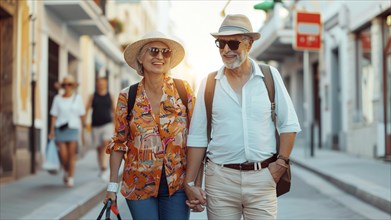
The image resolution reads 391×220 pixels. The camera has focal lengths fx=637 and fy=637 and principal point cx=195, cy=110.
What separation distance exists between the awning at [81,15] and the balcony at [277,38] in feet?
25.4

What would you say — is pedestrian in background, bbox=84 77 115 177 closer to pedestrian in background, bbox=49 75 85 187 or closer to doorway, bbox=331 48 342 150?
pedestrian in background, bbox=49 75 85 187

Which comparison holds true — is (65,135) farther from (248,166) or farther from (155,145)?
(248,166)

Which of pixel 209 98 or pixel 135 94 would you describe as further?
pixel 135 94

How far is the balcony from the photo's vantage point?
24.6 m

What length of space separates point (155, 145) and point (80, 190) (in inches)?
211

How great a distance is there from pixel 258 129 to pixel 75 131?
678 centimetres

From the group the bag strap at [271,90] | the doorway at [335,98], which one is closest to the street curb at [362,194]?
the bag strap at [271,90]

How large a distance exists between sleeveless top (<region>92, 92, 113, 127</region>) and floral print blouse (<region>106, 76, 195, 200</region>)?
23.5 ft

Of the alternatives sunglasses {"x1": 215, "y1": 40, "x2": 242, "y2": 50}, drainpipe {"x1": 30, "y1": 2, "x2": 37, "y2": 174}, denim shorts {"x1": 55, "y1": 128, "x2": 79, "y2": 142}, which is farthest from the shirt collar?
drainpipe {"x1": 30, "y1": 2, "x2": 37, "y2": 174}

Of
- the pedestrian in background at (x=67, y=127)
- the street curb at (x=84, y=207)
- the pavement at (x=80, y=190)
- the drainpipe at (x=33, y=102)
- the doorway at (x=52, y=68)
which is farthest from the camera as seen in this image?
the doorway at (x=52, y=68)

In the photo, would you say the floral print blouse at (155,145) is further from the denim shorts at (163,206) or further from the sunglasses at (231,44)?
the sunglasses at (231,44)

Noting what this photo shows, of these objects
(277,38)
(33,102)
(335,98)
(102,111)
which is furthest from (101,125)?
(277,38)

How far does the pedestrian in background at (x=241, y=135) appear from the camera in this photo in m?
3.50

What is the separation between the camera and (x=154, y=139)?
376cm
